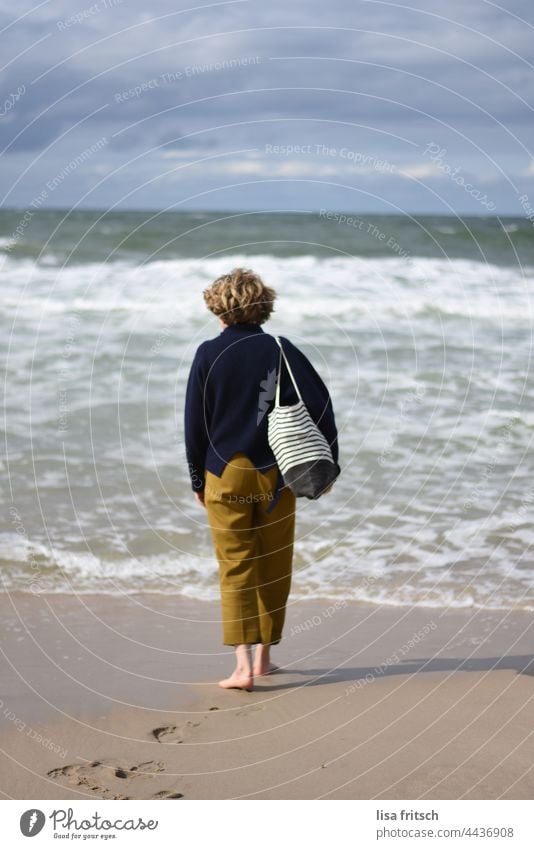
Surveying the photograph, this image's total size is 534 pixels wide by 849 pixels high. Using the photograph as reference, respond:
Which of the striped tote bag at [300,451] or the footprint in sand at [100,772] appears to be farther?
the striped tote bag at [300,451]

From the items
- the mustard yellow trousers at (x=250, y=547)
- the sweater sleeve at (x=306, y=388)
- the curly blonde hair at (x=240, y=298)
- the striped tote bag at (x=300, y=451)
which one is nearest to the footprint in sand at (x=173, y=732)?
the mustard yellow trousers at (x=250, y=547)

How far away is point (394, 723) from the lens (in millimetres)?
4480

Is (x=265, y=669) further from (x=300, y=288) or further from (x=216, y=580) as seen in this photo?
(x=300, y=288)

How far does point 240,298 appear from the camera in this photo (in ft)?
16.0

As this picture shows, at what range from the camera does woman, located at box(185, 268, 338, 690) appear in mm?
4891

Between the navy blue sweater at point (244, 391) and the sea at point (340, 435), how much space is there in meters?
1.72

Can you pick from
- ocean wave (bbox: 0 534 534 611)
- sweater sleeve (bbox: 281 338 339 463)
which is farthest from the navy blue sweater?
ocean wave (bbox: 0 534 534 611)

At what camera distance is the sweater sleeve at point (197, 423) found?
4.93 meters

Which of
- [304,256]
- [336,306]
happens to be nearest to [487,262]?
[304,256]

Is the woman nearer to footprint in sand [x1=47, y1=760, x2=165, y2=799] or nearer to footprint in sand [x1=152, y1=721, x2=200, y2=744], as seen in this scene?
footprint in sand [x1=152, y1=721, x2=200, y2=744]

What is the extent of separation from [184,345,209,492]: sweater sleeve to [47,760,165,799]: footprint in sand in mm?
1438

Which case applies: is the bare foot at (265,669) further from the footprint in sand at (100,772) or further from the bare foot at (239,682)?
the footprint in sand at (100,772)

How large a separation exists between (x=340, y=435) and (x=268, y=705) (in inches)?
206

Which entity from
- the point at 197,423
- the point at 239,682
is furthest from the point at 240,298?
the point at 239,682
